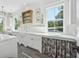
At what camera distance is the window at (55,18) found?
434 cm

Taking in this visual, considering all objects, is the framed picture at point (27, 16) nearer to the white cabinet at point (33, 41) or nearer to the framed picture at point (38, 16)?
the framed picture at point (38, 16)

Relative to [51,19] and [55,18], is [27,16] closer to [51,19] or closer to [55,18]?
[51,19]

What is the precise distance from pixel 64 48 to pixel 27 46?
3015 mm

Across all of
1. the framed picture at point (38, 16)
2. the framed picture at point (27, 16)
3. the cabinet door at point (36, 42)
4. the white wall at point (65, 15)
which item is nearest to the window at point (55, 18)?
the white wall at point (65, 15)

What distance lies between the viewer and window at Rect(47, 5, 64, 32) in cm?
434

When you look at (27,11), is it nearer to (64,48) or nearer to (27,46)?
(27,46)

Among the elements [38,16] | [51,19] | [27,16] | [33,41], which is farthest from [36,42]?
[27,16]

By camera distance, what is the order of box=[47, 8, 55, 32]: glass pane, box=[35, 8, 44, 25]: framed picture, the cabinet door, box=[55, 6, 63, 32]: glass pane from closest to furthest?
box=[55, 6, 63, 32]: glass pane → the cabinet door → box=[47, 8, 55, 32]: glass pane → box=[35, 8, 44, 25]: framed picture

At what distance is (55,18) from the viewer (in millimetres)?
4625

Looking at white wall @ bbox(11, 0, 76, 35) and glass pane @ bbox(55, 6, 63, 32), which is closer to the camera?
white wall @ bbox(11, 0, 76, 35)

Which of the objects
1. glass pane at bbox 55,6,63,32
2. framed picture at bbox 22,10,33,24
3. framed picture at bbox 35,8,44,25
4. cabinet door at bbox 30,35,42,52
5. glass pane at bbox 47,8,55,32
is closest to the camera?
glass pane at bbox 55,6,63,32

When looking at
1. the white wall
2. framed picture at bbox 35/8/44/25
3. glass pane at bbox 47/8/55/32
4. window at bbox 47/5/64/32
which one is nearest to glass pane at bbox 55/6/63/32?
window at bbox 47/5/64/32

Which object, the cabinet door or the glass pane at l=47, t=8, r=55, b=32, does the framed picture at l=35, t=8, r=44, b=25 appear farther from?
the cabinet door

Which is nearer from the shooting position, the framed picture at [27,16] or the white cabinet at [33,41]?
the white cabinet at [33,41]
